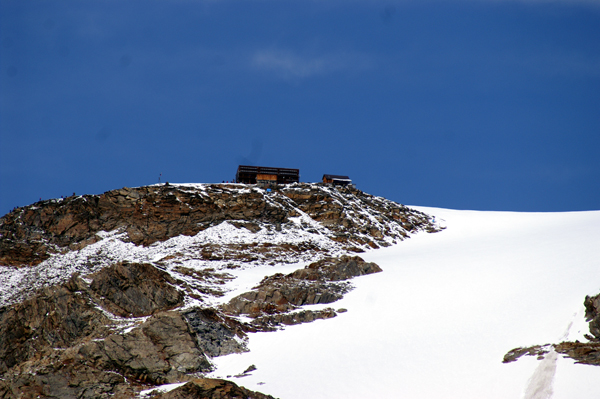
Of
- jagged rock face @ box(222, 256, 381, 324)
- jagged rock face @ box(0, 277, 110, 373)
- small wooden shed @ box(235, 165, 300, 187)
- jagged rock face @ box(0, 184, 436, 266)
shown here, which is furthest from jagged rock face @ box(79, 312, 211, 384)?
small wooden shed @ box(235, 165, 300, 187)

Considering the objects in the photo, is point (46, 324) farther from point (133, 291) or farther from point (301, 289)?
point (301, 289)

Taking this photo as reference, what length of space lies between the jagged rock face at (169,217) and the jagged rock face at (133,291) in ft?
53.7

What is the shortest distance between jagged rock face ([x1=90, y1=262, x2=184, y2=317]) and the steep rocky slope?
83mm

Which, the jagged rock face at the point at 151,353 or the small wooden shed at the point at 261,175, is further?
the small wooden shed at the point at 261,175

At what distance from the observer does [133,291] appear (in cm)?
3712

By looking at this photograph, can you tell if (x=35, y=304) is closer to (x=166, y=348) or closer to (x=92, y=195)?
(x=166, y=348)

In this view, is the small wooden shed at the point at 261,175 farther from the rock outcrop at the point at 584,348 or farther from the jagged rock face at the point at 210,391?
the jagged rock face at the point at 210,391

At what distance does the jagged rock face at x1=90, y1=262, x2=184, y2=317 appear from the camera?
36250mm

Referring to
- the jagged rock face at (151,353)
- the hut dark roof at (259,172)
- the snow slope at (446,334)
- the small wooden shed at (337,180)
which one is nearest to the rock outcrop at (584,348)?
the snow slope at (446,334)

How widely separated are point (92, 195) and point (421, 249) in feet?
121

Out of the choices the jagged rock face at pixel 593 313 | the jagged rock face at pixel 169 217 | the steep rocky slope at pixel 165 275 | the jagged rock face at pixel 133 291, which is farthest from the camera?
the jagged rock face at pixel 169 217

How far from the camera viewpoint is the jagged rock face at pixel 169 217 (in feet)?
177

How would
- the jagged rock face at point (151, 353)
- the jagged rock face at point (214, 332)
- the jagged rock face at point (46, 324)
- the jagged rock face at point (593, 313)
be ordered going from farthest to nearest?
the jagged rock face at point (46, 324) → the jagged rock face at point (214, 332) → the jagged rock face at point (151, 353) → the jagged rock face at point (593, 313)

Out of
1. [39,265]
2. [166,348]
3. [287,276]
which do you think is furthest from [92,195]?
[166,348]
